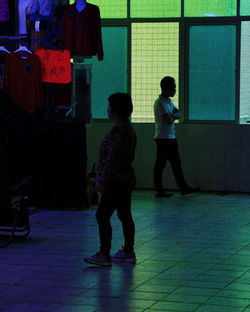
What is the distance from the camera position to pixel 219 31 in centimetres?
1529

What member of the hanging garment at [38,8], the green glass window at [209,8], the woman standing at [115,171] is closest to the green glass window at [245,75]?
the green glass window at [209,8]

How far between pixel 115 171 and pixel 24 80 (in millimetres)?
4365

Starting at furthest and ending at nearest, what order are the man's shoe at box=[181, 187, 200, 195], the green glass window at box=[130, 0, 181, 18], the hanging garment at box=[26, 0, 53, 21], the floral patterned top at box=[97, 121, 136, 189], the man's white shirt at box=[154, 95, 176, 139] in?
the green glass window at box=[130, 0, 181, 18] < the man's shoe at box=[181, 187, 200, 195] < the man's white shirt at box=[154, 95, 176, 139] < the hanging garment at box=[26, 0, 53, 21] < the floral patterned top at box=[97, 121, 136, 189]

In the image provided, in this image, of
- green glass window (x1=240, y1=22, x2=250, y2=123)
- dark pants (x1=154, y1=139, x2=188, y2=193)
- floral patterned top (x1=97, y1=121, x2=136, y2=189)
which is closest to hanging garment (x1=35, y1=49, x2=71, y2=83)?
dark pants (x1=154, y1=139, x2=188, y2=193)

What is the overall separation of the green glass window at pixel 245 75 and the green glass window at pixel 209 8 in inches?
13.5

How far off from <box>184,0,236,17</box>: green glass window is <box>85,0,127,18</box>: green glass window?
3.50 ft

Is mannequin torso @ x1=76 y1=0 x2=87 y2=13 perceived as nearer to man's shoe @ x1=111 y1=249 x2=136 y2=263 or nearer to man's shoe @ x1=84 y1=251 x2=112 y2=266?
man's shoe @ x1=111 y1=249 x2=136 y2=263

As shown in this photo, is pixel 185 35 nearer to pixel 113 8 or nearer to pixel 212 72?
pixel 212 72

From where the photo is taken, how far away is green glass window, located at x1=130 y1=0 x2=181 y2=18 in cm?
1538

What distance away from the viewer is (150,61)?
15.6m

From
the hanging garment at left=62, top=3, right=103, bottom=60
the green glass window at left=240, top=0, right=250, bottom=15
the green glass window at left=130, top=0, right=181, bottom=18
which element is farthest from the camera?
the green glass window at left=130, top=0, right=181, bottom=18

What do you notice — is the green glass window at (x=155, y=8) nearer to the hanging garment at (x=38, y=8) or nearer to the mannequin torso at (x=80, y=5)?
the mannequin torso at (x=80, y=5)

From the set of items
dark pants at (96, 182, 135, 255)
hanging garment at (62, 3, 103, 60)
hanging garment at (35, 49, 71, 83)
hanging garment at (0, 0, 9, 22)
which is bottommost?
dark pants at (96, 182, 135, 255)

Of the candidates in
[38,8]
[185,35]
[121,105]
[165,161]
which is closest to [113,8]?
[185,35]
